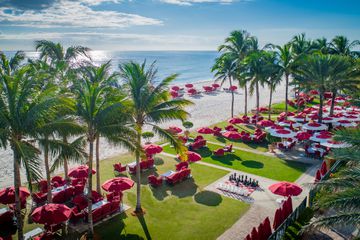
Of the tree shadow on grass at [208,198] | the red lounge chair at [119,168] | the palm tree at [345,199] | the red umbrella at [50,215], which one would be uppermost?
the palm tree at [345,199]

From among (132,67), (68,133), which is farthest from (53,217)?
(132,67)

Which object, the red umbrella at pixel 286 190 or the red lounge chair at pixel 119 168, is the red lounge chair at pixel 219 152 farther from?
the red umbrella at pixel 286 190

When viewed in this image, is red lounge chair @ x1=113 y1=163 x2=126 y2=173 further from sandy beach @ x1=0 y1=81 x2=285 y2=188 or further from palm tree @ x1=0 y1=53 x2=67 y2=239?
palm tree @ x1=0 y1=53 x2=67 y2=239

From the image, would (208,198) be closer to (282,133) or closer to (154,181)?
(154,181)

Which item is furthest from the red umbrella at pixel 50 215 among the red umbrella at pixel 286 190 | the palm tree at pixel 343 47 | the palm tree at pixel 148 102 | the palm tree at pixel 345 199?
the palm tree at pixel 343 47

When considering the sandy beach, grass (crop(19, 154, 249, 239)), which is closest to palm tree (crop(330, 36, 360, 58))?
the sandy beach

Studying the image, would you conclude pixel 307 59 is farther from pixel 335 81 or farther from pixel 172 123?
pixel 172 123

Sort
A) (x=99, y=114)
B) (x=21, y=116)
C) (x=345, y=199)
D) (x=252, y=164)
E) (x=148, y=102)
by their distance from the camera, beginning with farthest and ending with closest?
(x=252, y=164)
(x=148, y=102)
(x=99, y=114)
(x=21, y=116)
(x=345, y=199)

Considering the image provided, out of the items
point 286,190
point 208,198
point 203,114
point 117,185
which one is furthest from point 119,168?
point 203,114
